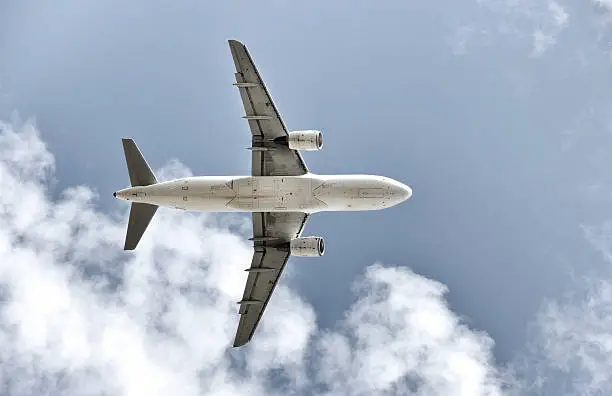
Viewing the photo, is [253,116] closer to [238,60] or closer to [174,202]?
[238,60]

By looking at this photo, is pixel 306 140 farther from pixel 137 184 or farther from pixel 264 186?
pixel 137 184

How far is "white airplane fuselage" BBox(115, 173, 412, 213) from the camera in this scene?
6575cm

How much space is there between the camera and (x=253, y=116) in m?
66.2

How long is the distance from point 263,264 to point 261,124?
1353 centimetres

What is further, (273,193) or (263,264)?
(263,264)

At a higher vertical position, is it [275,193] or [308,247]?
[275,193]

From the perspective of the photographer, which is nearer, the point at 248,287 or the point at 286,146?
the point at 286,146

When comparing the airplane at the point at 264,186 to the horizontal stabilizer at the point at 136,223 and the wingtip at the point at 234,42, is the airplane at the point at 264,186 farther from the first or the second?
the wingtip at the point at 234,42

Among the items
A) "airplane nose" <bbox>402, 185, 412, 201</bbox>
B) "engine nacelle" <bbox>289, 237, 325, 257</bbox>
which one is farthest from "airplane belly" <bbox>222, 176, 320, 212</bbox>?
"airplane nose" <bbox>402, 185, 412, 201</bbox>

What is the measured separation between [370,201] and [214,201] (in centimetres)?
1340

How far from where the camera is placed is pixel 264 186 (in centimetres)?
6712

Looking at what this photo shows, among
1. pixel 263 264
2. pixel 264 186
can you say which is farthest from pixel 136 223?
pixel 263 264

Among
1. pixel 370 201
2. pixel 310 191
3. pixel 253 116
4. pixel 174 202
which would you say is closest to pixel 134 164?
pixel 174 202

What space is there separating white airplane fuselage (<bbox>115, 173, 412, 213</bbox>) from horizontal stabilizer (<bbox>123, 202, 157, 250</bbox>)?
130 centimetres
